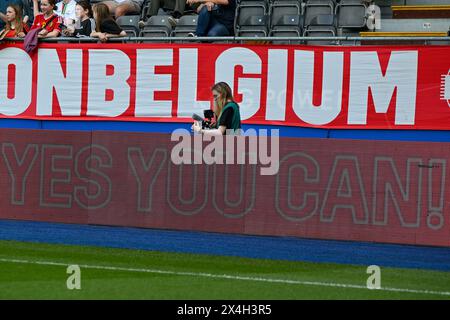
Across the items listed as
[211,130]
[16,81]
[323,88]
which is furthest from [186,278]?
[16,81]

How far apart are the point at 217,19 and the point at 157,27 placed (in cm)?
204

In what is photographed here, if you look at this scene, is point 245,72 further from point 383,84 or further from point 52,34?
point 52,34

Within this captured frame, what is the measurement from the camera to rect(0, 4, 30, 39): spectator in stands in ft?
58.9

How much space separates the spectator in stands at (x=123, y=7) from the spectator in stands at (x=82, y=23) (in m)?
1.65

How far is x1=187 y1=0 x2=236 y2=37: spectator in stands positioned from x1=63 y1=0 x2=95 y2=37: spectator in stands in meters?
1.97

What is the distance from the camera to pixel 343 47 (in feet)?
50.1

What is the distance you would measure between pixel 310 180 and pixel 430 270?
122 inches

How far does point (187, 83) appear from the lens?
16406 millimetres

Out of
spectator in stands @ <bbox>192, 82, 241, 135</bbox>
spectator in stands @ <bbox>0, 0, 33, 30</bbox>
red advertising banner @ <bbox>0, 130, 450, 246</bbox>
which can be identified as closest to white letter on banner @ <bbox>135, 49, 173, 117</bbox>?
red advertising banner @ <bbox>0, 130, 450, 246</bbox>

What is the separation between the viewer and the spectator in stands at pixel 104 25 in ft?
55.9

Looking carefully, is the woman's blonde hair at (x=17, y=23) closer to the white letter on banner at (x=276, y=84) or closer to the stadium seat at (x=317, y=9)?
the white letter on banner at (x=276, y=84)

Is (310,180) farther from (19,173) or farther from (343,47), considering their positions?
(19,173)

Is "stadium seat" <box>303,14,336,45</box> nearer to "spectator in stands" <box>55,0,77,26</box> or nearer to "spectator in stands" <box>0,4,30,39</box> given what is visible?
"spectator in stands" <box>55,0,77,26</box>
